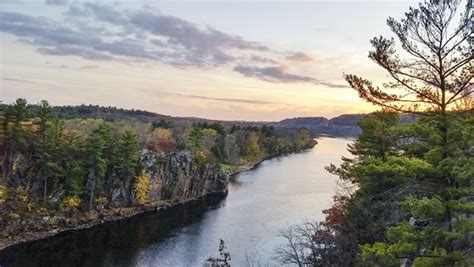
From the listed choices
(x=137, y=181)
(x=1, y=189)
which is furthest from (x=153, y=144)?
(x=1, y=189)

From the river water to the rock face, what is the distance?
4101mm

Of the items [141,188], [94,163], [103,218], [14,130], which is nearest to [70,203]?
[103,218]

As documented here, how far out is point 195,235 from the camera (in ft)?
145

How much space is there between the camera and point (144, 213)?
2110 inches

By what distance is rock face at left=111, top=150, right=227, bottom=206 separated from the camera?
5741cm

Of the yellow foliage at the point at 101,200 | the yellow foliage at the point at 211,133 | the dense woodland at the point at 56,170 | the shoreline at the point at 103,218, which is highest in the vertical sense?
the yellow foliage at the point at 211,133

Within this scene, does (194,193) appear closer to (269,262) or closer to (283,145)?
(269,262)

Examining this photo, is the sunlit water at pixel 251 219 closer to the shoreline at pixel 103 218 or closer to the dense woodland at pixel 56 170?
the shoreline at pixel 103 218

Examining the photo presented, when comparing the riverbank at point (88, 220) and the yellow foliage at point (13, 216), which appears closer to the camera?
the riverbank at point (88, 220)

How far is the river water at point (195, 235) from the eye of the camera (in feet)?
119

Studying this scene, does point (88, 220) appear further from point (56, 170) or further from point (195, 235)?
point (195, 235)

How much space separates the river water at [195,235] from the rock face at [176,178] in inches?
161

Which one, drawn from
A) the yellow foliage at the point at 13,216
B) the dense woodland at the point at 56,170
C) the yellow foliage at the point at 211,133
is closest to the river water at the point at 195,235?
the yellow foliage at the point at 13,216

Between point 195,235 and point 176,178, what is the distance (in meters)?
18.9
